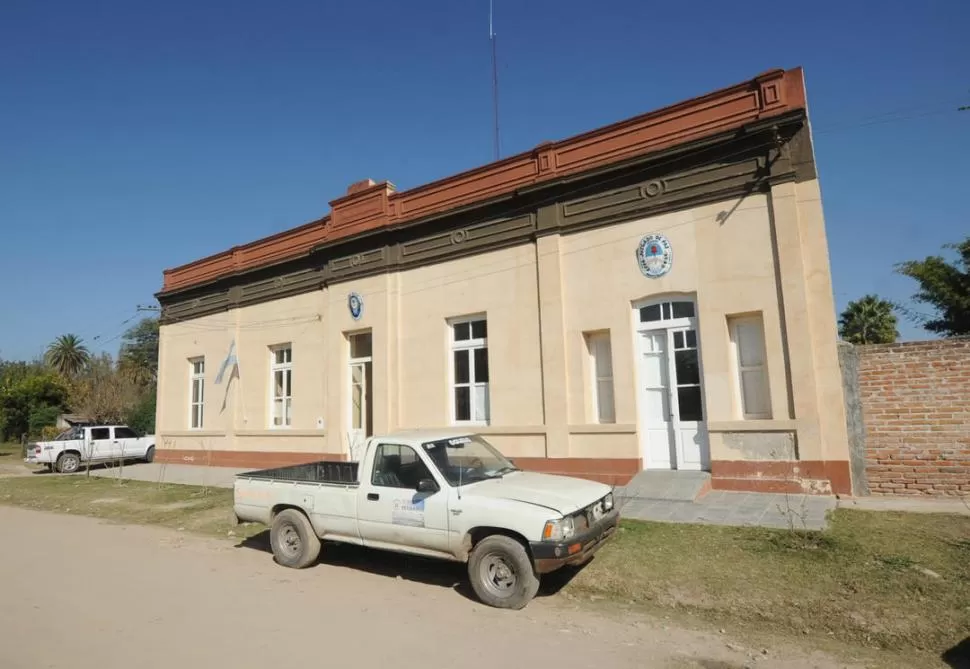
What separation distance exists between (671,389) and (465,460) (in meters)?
5.20

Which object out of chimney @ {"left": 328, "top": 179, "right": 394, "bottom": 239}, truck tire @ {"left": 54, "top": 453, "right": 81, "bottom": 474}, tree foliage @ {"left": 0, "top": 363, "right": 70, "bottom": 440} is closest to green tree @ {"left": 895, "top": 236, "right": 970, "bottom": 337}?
chimney @ {"left": 328, "top": 179, "right": 394, "bottom": 239}

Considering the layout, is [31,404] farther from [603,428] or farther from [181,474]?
[603,428]

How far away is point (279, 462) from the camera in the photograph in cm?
1625

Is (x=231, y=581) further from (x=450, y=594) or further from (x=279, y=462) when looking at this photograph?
(x=279, y=462)

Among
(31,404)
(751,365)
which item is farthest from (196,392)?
(31,404)

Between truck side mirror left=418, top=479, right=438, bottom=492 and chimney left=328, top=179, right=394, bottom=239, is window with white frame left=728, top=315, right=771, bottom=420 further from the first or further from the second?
chimney left=328, top=179, right=394, bottom=239

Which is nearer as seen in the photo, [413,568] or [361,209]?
[413,568]

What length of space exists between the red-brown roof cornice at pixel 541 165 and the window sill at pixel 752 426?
5.08 meters

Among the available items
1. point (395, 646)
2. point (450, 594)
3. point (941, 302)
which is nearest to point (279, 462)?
point (450, 594)

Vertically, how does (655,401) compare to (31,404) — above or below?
below

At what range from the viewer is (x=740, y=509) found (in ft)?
27.7

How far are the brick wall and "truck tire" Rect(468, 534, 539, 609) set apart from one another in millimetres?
6454

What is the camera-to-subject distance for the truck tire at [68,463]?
73.1 feet

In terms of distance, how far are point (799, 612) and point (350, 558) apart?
213 inches
